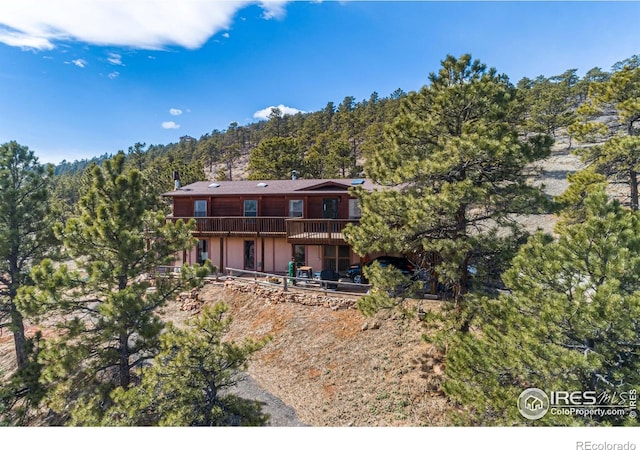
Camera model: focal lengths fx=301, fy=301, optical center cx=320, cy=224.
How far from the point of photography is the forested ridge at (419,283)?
4.45m

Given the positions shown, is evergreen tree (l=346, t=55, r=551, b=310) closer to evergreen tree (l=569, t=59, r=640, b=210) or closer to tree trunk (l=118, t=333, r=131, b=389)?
tree trunk (l=118, t=333, r=131, b=389)

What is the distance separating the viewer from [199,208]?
60.4 feet

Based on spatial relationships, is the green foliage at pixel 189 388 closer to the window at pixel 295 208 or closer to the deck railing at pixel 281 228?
the deck railing at pixel 281 228

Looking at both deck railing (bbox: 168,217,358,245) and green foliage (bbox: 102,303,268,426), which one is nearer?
green foliage (bbox: 102,303,268,426)

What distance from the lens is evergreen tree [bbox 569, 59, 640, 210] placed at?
476 inches

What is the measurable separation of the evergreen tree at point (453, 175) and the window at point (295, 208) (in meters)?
8.28

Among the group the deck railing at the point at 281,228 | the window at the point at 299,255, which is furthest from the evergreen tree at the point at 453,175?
the window at the point at 299,255

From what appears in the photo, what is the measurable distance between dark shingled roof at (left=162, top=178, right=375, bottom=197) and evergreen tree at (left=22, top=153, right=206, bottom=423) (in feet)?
32.4

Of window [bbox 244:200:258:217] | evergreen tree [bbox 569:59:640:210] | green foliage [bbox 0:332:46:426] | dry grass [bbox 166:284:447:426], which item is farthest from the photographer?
window [bbox 244:200:258:217]

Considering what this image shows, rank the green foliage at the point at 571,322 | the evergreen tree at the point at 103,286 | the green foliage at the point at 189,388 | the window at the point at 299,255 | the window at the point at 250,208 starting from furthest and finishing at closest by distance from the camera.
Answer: the window at the point at 250,208 < the window at the point at 299,255 < the evergreen tree at the point at 103,286 < the green foliage at the point at 189,388 < the green foliage at the point at 571,322

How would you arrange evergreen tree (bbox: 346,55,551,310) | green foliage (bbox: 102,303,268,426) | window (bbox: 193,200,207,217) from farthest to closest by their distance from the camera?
window (bbox: 193,200,207,217), evergreen tree (bbox: 346,55,551,310), green foliage (bbox: 102,303,268,426)

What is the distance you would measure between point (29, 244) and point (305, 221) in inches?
412

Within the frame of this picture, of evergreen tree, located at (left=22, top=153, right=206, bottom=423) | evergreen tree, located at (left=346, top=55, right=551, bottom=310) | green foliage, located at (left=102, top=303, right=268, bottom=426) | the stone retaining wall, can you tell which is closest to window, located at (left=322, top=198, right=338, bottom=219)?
the stone retaining wall

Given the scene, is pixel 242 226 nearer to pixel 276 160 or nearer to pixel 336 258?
pixel 336 258
